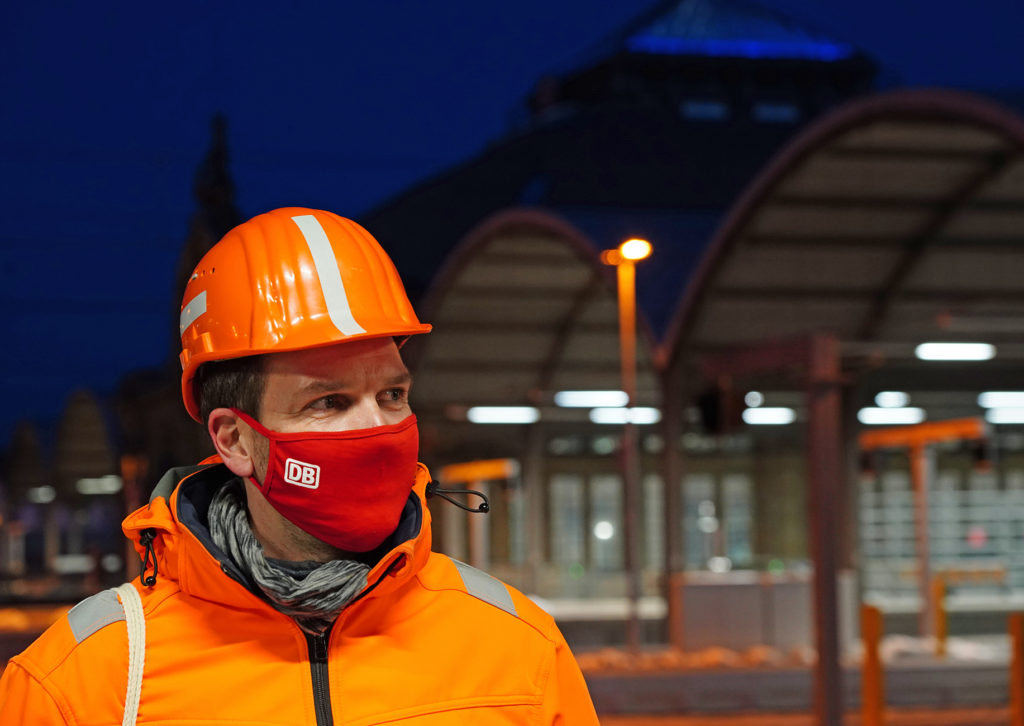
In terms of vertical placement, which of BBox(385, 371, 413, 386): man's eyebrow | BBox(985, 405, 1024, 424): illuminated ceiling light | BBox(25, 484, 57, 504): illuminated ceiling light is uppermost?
BBox(985, 405, 1024, 424): illuminated ceiling light

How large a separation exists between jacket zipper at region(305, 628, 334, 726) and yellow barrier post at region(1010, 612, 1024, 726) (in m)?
9.77

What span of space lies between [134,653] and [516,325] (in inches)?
1225

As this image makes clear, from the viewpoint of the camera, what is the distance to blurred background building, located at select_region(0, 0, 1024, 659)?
20.6 metres

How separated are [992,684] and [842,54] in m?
51.1

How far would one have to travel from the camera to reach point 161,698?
220cm

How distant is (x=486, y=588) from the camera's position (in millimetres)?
2471

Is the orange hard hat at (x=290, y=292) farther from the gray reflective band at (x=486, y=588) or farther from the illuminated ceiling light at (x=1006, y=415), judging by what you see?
the illuminated ceiling light at (x=1006, y=415)

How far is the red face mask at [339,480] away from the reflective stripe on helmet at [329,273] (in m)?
0.17

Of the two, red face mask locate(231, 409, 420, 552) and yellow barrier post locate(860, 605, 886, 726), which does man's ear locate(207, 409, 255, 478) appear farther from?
yellow barrier post locate(860, 605, 886, 726)

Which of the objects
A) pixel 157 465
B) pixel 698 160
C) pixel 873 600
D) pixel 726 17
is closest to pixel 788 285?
pixel 873 600

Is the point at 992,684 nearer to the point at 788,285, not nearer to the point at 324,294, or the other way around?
the point at 788,285

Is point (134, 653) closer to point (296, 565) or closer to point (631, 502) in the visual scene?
point (296, 565)

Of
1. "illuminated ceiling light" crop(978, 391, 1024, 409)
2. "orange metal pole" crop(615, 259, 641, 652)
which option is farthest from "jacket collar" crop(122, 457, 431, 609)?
"illuminated ceiling light" crop(978, 391, 1024, 409)

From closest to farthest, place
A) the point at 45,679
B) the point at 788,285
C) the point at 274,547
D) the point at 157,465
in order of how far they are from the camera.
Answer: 1. the point at 45,679
2. the point at 274,547
3. the point at 788,285
4. the point at 157,465
